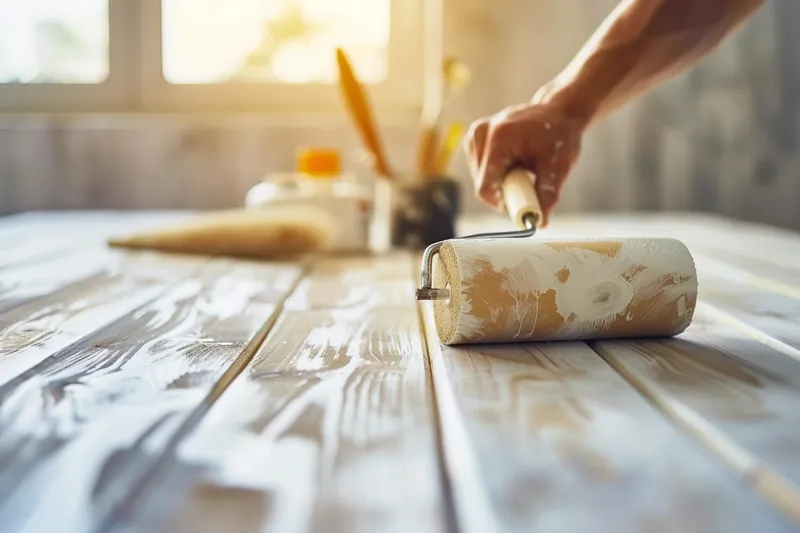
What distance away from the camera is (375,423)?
0.45 meters

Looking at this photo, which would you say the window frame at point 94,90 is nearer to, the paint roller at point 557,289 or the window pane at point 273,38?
the window pane at point 273,38

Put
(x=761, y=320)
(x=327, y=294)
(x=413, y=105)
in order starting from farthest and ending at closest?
(x=413, y=105) < (x=327, y=294) < (x=761, y=320)

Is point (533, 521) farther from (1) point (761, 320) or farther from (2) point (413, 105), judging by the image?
(2) point (413, 105)

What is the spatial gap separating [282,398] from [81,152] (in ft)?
6.23

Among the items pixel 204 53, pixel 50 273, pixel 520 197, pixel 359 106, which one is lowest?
pixel 50 273

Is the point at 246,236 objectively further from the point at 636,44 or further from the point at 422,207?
the point at 636,44

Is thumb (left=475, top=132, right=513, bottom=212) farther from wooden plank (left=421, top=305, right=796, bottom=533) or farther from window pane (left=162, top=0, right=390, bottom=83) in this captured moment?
window pane (left=162, top=0, right=390, bottom=83)

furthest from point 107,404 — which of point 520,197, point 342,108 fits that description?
point 342,108

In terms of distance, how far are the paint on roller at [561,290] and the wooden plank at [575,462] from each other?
7cm

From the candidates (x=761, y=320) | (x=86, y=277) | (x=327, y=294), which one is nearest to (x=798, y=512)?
(x=761, y=320)

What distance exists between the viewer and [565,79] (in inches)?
37.3

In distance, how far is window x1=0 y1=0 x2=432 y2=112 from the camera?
2.35 m

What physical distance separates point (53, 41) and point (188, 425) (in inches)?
91.2

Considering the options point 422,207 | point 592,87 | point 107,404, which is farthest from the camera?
point 422,207
